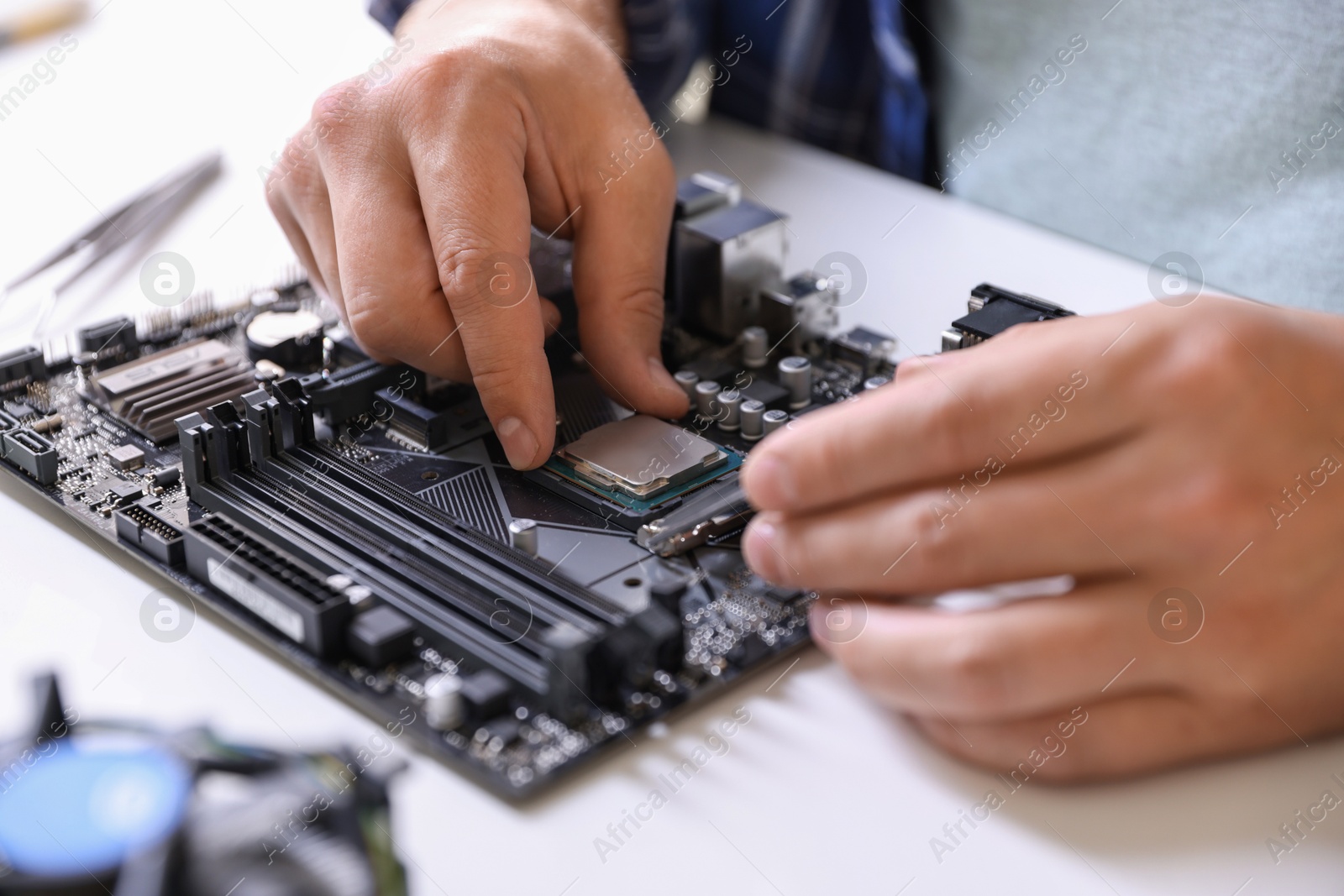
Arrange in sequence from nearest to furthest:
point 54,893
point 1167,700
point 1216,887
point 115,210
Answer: point 54,893 → point 1216,887 → point 1167,700 → point 115,210

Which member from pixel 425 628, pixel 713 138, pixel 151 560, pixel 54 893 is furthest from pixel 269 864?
pixel 713 138

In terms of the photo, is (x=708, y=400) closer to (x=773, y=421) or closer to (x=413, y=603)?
(x=773, y=421)

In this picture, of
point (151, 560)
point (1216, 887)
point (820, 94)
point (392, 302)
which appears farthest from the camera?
point (820, 94)

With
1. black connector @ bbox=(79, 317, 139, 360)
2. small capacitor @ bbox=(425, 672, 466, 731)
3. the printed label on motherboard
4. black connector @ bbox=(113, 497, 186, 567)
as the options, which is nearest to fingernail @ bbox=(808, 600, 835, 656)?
small capacitor @ bbox=(425, 672, 466, 731)

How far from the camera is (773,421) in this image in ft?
6.89

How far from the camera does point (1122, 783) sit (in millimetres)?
1481

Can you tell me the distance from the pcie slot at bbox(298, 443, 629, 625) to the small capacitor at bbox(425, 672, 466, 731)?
0.74ft

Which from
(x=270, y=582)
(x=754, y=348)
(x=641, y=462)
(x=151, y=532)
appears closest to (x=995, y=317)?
(x=754, y=348)

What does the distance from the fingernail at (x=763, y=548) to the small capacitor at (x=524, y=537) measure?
35 cm

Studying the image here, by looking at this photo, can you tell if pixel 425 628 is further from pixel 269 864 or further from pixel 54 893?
pixel 54 893

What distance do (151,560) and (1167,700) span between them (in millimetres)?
1394

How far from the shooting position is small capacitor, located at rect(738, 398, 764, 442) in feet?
6.90

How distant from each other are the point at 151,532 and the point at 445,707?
2.01 ft

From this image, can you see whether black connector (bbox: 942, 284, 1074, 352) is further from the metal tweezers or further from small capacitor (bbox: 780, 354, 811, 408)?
the metal tweezers
